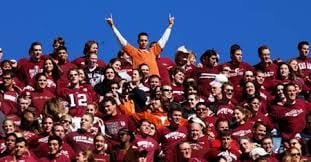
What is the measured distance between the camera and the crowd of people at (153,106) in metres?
21.1

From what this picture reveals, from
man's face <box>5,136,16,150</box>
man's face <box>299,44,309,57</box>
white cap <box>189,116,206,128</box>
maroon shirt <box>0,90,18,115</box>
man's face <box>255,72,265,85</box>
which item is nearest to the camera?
A: man's face <box>5,136,16,150</box>

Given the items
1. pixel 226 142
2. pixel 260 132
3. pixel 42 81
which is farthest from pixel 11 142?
pixel 260 132

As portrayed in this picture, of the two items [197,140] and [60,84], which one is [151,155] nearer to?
[197,140]

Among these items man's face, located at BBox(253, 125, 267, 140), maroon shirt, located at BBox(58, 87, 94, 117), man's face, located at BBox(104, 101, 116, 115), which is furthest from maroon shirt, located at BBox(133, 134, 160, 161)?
maroon shirt, located at BBox(58, 87, 94, 117)

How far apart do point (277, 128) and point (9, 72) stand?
207 inches

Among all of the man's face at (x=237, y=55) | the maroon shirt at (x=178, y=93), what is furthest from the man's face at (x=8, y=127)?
the man's face at (x=237, y=55)

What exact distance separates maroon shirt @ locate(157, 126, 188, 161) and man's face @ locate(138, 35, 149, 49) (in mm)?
4209

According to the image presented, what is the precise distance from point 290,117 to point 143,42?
4.36 metres

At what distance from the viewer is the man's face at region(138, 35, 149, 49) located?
2617 centimetres

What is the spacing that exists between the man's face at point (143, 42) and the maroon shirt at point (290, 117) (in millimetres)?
3735

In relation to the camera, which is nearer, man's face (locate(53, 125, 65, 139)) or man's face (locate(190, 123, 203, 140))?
man's face (locate(53, 125, 65, 139))

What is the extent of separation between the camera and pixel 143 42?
86.1 ft

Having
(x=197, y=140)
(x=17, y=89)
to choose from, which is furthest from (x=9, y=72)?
(x=197, y=140)

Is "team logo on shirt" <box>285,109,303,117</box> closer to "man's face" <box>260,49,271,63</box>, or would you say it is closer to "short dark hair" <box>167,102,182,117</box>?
"short dark hair" <box>167,102,182,117</box>
